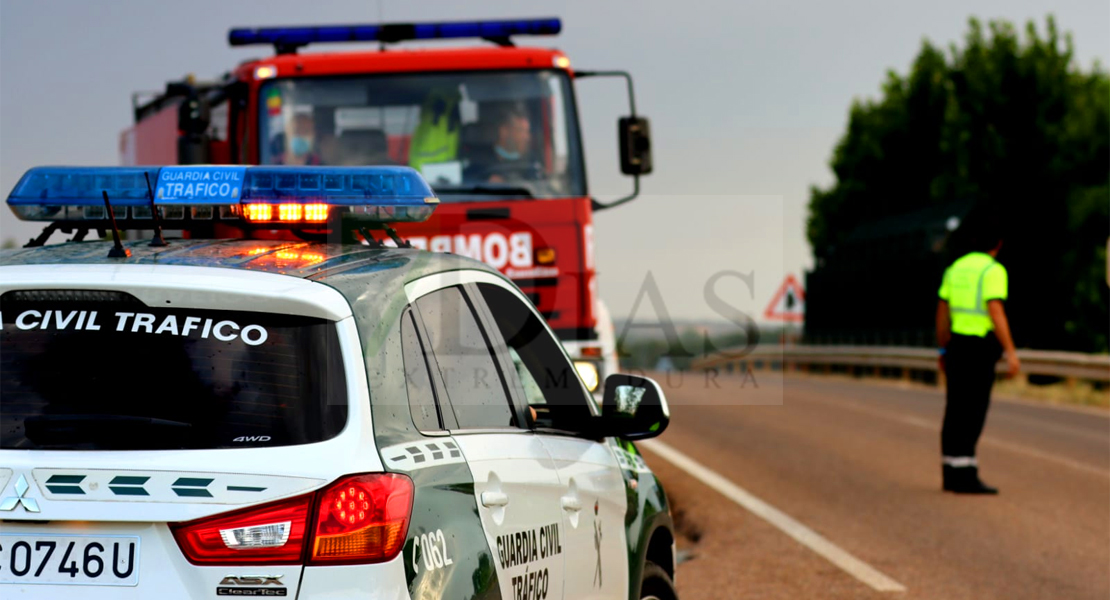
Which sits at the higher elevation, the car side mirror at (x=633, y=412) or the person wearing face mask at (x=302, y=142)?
the person wearing face mask at (x=302, y=142)

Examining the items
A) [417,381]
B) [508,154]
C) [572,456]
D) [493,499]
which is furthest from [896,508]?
[417,381]

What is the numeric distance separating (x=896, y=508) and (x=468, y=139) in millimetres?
3980

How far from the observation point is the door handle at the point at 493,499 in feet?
11.5

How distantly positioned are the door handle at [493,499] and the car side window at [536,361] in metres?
0.68

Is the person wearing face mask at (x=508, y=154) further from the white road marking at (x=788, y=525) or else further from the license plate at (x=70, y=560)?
the license plate at (x=70, y=560)

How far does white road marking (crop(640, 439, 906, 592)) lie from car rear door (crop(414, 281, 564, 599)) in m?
3.98

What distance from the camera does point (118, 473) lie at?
9.80ft

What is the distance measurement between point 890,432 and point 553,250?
7.26 meters

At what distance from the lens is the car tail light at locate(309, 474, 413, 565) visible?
9.73ft

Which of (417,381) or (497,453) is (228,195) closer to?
(417,381)

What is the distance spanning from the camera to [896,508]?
10406mm

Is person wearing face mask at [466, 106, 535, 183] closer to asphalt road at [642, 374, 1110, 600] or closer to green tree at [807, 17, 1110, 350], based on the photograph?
asphalt road at [642, 374, 1110, 600]

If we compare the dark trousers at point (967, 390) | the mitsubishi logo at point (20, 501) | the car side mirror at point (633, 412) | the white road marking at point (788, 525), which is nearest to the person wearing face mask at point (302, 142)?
the white road marking at point (788, 525)

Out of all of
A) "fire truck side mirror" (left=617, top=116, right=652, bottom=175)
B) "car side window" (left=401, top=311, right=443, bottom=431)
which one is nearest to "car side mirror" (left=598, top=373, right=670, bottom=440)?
"car side window" (left=401, top=311, right=443, bottom=431)
